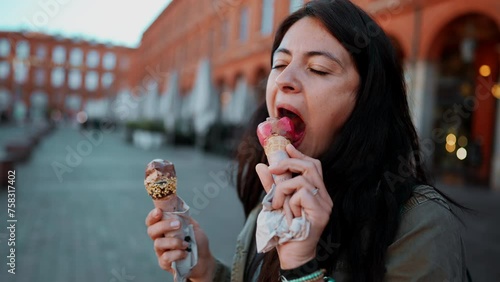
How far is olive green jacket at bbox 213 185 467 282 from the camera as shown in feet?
3.27

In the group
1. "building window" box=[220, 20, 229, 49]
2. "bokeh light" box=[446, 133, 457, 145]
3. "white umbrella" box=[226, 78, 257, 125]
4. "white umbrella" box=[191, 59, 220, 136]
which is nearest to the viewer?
"bokeh light" box=[446, 133, 457, 145]

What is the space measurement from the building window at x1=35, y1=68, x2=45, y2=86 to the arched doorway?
212 ft

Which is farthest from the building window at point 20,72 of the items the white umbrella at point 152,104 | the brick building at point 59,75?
the white umbrella at point 152,104

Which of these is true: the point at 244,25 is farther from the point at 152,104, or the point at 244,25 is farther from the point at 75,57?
the point at 75,57

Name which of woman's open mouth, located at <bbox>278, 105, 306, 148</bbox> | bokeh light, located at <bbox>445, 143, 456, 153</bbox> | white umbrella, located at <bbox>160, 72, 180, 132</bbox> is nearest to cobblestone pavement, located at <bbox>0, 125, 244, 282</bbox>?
woman's open mouth, located at <bbox>278, 105, 306, 148</bbox>

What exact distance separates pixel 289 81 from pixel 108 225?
218 inches

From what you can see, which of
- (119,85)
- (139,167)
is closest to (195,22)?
(139,167)

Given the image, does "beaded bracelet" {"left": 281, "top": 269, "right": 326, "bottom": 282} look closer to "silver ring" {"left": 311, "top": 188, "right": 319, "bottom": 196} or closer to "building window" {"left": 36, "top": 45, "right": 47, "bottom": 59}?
"silver ring" {"left": 311, "top": 188, "right": 319, "bottom": 196}

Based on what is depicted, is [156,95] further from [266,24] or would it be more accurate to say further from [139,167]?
[139,167]

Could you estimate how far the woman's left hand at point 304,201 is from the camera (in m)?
0.94

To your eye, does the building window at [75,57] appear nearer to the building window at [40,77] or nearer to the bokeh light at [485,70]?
the building window at [40,77]

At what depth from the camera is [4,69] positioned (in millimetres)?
63500

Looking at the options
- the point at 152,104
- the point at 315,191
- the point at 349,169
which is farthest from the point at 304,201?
the point at 152,104

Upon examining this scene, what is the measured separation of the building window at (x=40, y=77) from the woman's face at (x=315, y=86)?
238 ft
